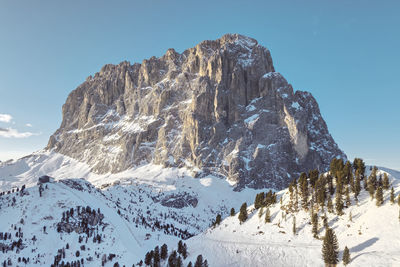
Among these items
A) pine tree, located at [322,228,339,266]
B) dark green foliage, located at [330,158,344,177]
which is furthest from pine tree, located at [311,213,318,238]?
dark green foliage, located at [330,158,344,177]

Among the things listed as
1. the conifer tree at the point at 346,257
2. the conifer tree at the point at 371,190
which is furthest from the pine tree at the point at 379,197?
the conifer tree at the point at 346,257

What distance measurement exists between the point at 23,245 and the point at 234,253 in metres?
104

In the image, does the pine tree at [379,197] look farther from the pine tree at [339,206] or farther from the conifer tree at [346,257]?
the conifer tree at [346,257]

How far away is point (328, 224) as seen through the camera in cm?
9388

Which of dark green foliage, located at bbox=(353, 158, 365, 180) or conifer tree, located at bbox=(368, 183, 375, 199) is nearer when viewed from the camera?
conifer tree, located at bbox=(368, 183, 375, 199)

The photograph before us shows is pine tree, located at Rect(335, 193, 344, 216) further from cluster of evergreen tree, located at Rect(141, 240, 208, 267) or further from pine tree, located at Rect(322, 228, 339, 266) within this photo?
cluster of evergreen tree, located at Rect(141, 240, 208, 267)

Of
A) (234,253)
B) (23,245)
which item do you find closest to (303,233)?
(234,253)

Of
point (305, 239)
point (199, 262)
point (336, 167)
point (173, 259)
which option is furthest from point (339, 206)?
point (173, 259)

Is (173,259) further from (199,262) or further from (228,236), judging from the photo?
(228,236)

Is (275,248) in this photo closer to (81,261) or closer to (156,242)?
(81,261)

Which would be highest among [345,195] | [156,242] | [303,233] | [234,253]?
[345,195]

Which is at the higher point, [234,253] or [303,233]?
[303,233]

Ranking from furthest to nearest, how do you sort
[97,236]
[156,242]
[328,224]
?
[156,242] → [97,236] → [328,224]

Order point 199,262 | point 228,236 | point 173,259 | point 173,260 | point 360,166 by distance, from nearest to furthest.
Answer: point 199,262
point 173,260
point 173,259
point 360,166
point 228,236
